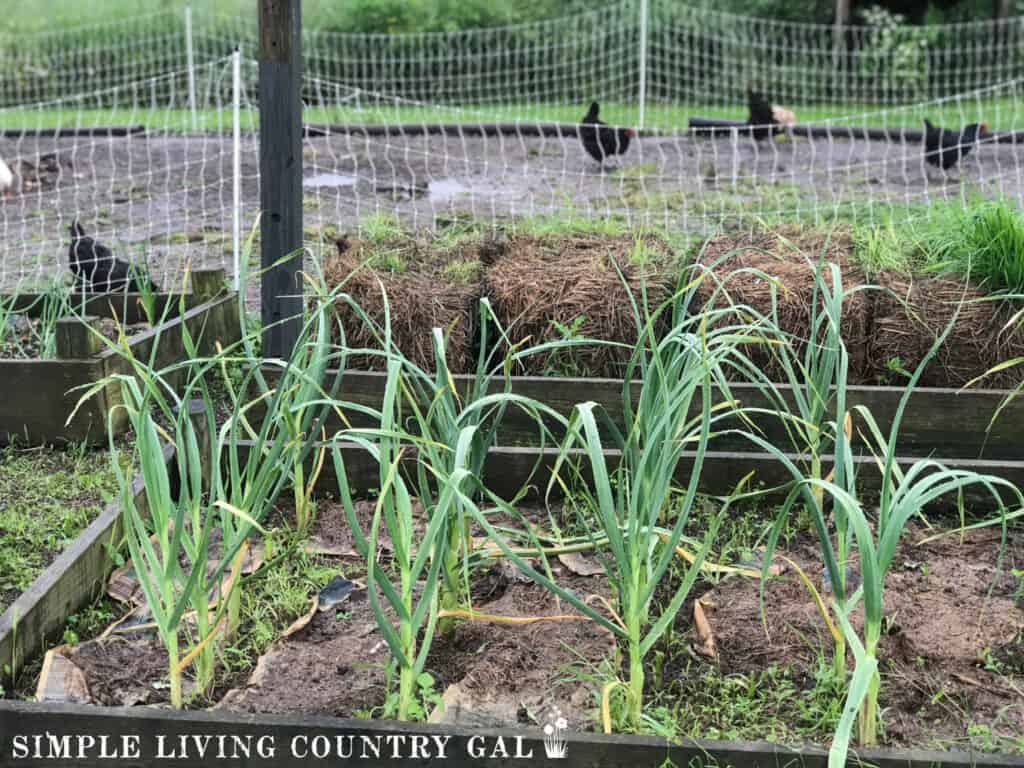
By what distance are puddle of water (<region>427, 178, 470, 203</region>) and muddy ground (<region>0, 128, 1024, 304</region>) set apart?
0.02m

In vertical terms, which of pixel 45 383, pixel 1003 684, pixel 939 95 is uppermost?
pixel 939 95

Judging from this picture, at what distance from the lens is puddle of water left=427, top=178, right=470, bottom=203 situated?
26.9 feet

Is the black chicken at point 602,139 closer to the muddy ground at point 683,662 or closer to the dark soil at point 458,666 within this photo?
the muddy ground at point 683,662

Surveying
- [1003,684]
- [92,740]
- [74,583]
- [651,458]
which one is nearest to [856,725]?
[1003,684]

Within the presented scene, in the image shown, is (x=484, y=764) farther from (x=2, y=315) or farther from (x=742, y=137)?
(x=742, y=137)

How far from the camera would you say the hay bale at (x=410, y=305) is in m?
3.88

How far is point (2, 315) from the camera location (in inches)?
164

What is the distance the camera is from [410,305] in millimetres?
3877

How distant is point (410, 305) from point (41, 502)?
4.15 feet

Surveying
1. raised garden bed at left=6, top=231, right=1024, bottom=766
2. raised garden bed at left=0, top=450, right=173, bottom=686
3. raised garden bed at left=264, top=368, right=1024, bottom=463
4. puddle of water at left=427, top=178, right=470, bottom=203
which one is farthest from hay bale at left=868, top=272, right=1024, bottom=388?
puddle of water at left=427, top=178, right=470, bottom=203

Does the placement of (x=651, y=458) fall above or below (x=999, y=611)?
above

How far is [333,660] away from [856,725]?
1.00m

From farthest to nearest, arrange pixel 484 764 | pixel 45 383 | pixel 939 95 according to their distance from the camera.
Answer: pixel 939 95 → pixel 45 383 → pixel 484 764

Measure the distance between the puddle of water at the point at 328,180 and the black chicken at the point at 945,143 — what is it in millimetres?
4305
